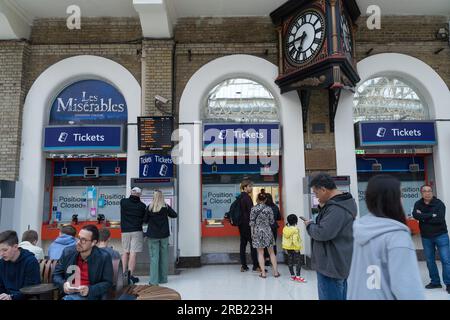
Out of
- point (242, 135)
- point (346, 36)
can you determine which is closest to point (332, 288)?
point (242, 135)

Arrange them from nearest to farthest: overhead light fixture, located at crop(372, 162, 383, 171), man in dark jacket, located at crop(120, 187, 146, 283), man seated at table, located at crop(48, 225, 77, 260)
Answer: man seated at table, located at crop(48, 225, 77, 260) < man in dark jacket, located at crop(120, 187, 146, 283) < overhead light fixture, located at crop(372, 162, 383, 171)

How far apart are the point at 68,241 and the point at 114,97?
164 inches

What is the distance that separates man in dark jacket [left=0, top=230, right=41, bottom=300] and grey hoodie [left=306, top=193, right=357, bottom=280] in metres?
2.42

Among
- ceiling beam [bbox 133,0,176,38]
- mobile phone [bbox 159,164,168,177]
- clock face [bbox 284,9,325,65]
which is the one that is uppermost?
ceiling beam [bbox 133,0,176,38]

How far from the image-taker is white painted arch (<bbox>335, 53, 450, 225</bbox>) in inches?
281

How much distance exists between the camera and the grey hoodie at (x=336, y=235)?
271cm

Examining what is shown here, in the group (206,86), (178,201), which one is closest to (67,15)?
(206,86)

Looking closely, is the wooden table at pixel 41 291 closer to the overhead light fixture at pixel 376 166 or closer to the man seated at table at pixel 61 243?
the man seated at table at pixel 61 243

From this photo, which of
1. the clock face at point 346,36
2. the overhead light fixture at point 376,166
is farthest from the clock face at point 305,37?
the overhead light fixture at point 376,166

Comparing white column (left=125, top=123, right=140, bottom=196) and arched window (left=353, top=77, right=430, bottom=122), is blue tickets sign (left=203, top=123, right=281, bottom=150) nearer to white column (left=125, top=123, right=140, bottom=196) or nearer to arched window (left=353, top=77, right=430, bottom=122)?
white column (left=125, top=123, right=140, bottom=196)

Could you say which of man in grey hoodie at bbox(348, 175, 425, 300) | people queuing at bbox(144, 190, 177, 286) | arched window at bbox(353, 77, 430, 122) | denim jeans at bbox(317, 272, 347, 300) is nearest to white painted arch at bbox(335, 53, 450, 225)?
arched window at bbox(353, 77, 430, 122)

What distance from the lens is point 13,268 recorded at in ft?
9.68
